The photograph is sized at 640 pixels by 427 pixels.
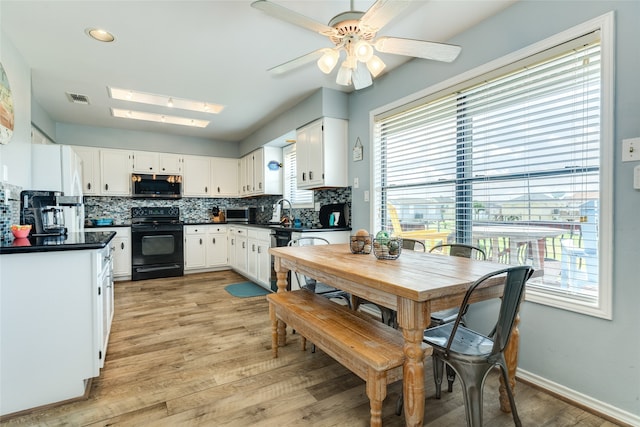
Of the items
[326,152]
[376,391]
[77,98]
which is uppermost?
[77,98]

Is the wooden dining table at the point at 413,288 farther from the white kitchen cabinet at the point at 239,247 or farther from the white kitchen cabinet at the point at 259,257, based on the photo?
the white kitchen cabinet at the point at 239,247

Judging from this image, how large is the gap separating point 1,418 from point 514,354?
281cm

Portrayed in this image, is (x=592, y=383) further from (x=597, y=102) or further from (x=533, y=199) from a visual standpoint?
(x=597, y=102)

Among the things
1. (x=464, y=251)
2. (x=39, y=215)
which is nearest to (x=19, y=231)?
(x=39, y=215)

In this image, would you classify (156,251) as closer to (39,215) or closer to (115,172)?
(115,172)

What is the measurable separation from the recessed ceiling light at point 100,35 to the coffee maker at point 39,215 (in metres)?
1.46

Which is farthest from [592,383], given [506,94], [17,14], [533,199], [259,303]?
[17,14]

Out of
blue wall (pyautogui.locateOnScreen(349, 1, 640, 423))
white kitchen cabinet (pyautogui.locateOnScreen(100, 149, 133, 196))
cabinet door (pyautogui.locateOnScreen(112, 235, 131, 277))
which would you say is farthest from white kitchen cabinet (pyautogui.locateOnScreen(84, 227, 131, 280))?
blue wall (pyautogui.locateOnScreen(349, 1, 640, 423))

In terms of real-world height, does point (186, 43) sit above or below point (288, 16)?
above

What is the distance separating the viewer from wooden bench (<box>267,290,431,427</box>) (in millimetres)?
1449

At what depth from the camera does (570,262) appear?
1918 millimetres

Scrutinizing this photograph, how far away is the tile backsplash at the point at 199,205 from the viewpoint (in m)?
4.20

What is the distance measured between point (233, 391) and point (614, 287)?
227 cm

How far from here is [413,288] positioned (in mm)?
1277
